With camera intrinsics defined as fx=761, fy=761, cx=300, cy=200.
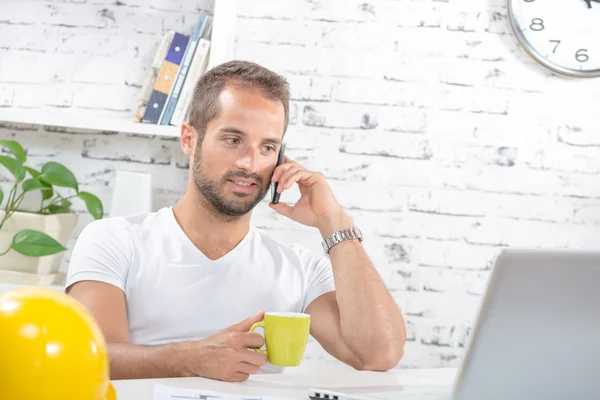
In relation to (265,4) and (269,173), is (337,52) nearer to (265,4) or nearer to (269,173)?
(265,4)

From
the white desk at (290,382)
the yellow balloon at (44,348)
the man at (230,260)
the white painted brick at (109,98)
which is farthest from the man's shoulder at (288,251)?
the yellow balloon at (44,348)

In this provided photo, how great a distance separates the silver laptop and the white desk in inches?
12.7

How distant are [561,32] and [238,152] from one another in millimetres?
1482

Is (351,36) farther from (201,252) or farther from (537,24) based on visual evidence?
(201,252)

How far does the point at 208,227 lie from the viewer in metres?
1.69

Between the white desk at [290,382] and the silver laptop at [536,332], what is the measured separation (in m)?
0.32

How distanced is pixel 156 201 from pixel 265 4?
775 mm

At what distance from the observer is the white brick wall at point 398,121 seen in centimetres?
261

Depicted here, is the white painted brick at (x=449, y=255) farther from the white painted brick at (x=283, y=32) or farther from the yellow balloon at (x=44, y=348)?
the yellow balloon at (x=44, y=348)

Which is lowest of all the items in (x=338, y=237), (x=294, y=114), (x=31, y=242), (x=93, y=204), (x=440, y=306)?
(x=440, y=306)

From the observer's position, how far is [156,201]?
2596 millimetres

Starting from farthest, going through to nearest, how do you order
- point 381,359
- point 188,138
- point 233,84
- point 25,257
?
point 25,257 < point 188,138 < point 233,84 < point 381,359

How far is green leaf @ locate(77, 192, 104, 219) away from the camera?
2352 millimetres

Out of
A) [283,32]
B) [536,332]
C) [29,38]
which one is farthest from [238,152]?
[29,38]
